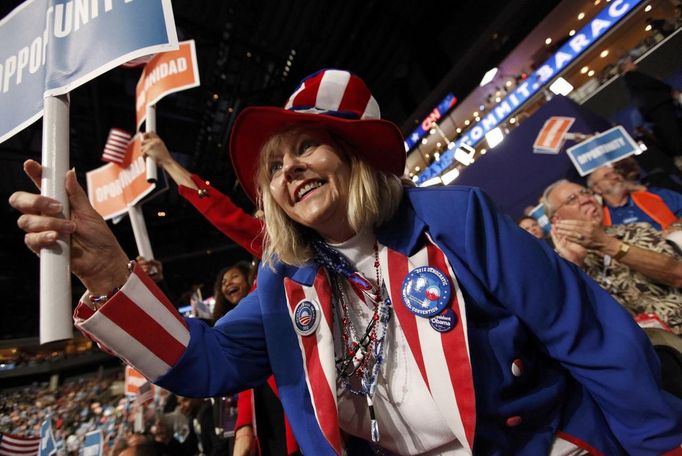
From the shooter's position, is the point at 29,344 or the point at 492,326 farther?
the point at 29,344

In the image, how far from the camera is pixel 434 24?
291 inches

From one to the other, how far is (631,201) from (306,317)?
3179mm

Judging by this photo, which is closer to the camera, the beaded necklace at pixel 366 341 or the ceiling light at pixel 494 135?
the beaded necklace at pixel 366 341

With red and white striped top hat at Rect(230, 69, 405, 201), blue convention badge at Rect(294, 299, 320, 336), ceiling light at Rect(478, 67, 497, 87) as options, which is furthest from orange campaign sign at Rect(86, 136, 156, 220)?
ceiling light at Rect(478, 67, 497, 87)

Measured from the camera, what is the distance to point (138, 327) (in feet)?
2.74

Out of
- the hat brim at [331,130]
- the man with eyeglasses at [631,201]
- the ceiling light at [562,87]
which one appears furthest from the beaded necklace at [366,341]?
the ceiling light at [562,87]

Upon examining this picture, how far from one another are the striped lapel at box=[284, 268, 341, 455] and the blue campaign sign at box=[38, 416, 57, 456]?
7.50 feet

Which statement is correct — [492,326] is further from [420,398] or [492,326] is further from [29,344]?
[29,344]

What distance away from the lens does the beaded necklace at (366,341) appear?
985mm

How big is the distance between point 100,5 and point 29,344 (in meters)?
3.11

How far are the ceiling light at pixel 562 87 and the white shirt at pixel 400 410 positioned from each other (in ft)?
19.2

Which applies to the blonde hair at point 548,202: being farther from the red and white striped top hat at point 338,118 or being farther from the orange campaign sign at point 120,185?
the orange campaign sign at point 120,185

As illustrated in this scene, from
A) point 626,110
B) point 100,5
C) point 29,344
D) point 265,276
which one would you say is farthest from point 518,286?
point 626,110

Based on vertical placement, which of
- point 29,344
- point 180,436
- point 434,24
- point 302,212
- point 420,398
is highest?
point 434,24
